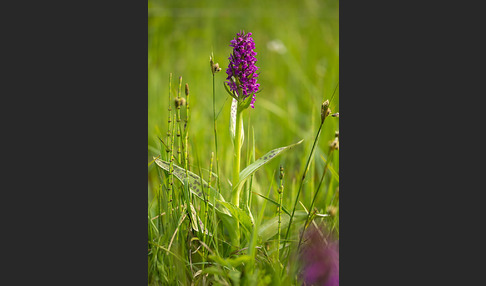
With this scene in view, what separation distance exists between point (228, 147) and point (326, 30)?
103 centimetres

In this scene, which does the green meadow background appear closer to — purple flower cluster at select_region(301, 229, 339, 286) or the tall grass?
the tall grass

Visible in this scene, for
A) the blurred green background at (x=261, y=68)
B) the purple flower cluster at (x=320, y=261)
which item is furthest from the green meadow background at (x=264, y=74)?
the purple flower cluster at (x=320, y=261)

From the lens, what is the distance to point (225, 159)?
3.52 metres

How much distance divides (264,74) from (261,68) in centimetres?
43

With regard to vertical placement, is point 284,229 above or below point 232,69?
below

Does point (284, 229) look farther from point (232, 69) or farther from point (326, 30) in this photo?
point (326, 30)

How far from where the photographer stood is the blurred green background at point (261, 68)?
10.7ft

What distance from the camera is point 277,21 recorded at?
3.64 metres

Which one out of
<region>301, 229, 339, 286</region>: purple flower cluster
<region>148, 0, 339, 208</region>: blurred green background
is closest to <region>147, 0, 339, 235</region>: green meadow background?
<region>148, 0, 339, 208</region>: blurred green background

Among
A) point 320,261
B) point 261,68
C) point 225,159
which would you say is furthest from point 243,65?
point 320,261

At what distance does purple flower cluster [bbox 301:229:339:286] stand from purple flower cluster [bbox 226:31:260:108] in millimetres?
→ 869

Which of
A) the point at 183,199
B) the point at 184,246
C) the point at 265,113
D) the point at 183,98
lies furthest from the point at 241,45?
the point at 265,113

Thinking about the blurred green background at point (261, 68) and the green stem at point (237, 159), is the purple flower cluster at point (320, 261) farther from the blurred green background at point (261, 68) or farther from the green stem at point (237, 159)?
the green stem at point (237, 159)

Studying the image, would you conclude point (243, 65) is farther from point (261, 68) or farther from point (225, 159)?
point (225, 159)
